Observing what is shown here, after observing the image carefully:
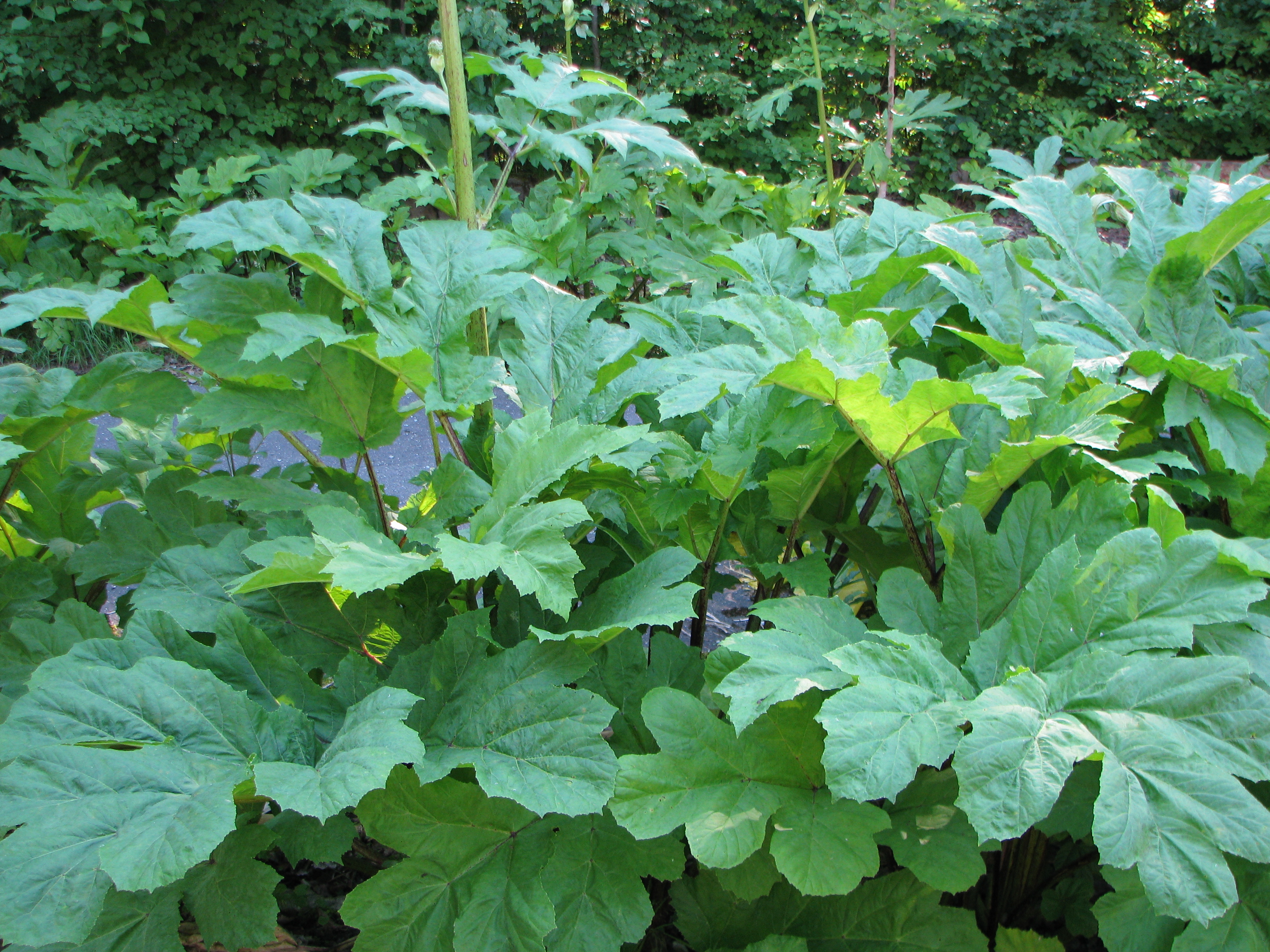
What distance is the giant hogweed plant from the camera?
35.4 inches

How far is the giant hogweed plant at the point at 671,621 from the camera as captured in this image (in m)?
0.90

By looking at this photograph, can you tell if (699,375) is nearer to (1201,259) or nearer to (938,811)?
(938,811)

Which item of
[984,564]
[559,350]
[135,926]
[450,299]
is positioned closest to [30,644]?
[135,926]

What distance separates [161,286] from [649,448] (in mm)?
800

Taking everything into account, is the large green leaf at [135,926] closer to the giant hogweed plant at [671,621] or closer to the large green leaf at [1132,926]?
the giant hogweed plant at [671,621]

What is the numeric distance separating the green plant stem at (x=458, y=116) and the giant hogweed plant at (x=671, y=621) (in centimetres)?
17

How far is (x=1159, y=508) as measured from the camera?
1067 millimetres

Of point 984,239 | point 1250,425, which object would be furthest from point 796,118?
point 1250,425

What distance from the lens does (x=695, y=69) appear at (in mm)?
9344

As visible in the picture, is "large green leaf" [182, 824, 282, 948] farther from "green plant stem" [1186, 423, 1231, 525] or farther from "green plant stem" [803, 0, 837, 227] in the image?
"green plant stem" [803, 0, 837, 227]

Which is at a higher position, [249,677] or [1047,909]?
[249,677]

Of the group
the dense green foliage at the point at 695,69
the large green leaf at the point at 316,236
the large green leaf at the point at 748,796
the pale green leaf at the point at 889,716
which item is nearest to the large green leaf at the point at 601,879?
the large green leaf at the point at 748,796

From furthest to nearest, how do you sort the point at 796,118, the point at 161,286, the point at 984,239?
1. the point at 796,118
2. the point at 984,239
3. the point at 161,286

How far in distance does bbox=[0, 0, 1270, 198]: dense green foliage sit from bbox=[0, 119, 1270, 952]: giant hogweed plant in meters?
3.66
